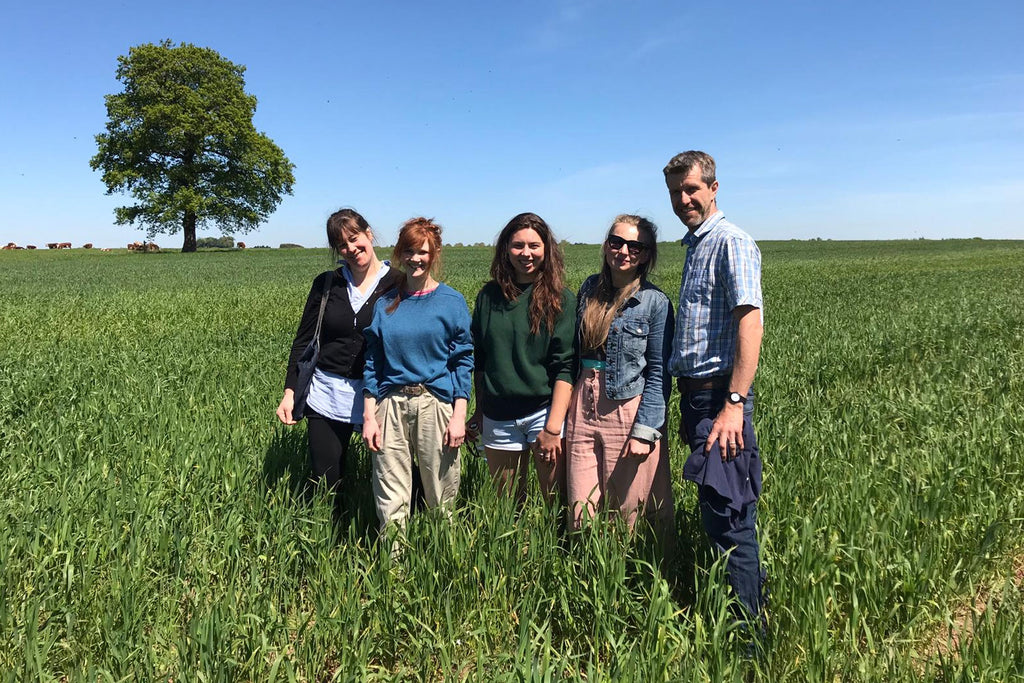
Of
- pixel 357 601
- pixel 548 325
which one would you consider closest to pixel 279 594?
pixel 357 601

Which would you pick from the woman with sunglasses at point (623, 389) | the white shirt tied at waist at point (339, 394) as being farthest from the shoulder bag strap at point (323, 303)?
the woman with sunglasses at point (623, 389)

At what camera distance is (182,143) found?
45.5 metres

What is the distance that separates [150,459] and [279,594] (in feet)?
6.37

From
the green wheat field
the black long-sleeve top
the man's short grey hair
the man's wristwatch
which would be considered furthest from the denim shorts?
the man's short grey hair

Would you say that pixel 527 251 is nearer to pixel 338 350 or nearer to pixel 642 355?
pixel 642 355

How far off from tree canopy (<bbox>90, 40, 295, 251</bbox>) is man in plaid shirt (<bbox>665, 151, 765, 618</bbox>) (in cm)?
4833

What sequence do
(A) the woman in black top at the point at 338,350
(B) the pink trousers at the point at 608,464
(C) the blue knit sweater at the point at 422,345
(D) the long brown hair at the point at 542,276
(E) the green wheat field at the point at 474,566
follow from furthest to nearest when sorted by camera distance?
(A) the woman in black top at the point at 338,350 < (C) the blue knit sweater at the point at 422,345 < (D) the long brown hair at the point at 542,276 < (B) the pink trousers at the point at 608,464 < (E) the green wheat field at the point at 474,566

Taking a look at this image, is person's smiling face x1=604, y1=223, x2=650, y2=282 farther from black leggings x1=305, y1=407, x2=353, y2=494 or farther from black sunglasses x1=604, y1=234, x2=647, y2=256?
black leggings x1=305, y1=407, x2=353, y2=494

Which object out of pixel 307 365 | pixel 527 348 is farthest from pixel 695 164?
pixel 307 365

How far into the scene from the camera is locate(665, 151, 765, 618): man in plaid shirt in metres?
2.41

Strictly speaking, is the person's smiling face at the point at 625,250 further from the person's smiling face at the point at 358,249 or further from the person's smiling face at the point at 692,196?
the person's smiling face at the point at 358,249

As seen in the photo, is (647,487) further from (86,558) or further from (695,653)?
(86,558)

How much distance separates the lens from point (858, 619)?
263 cm

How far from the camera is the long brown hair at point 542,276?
3.03m
